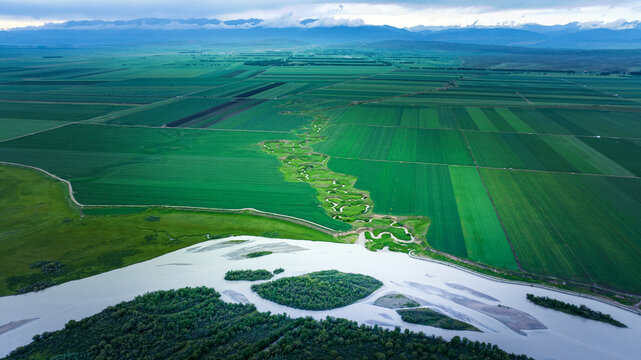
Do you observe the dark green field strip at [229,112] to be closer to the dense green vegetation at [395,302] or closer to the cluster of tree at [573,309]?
the dense green vegetation at [395,302]

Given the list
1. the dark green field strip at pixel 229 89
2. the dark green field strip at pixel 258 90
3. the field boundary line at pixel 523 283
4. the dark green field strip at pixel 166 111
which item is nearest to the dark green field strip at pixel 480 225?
the field boundary line at pixel 523 283

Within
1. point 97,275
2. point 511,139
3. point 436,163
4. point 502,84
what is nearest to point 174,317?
point 97,275

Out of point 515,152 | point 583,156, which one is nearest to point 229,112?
point 515,152

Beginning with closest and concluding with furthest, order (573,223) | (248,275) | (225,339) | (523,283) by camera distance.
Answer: (225,339), (523,283), (248,275), (573,223)

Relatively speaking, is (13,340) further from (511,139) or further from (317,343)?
(511,139)

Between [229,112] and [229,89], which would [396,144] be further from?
[229,89]
